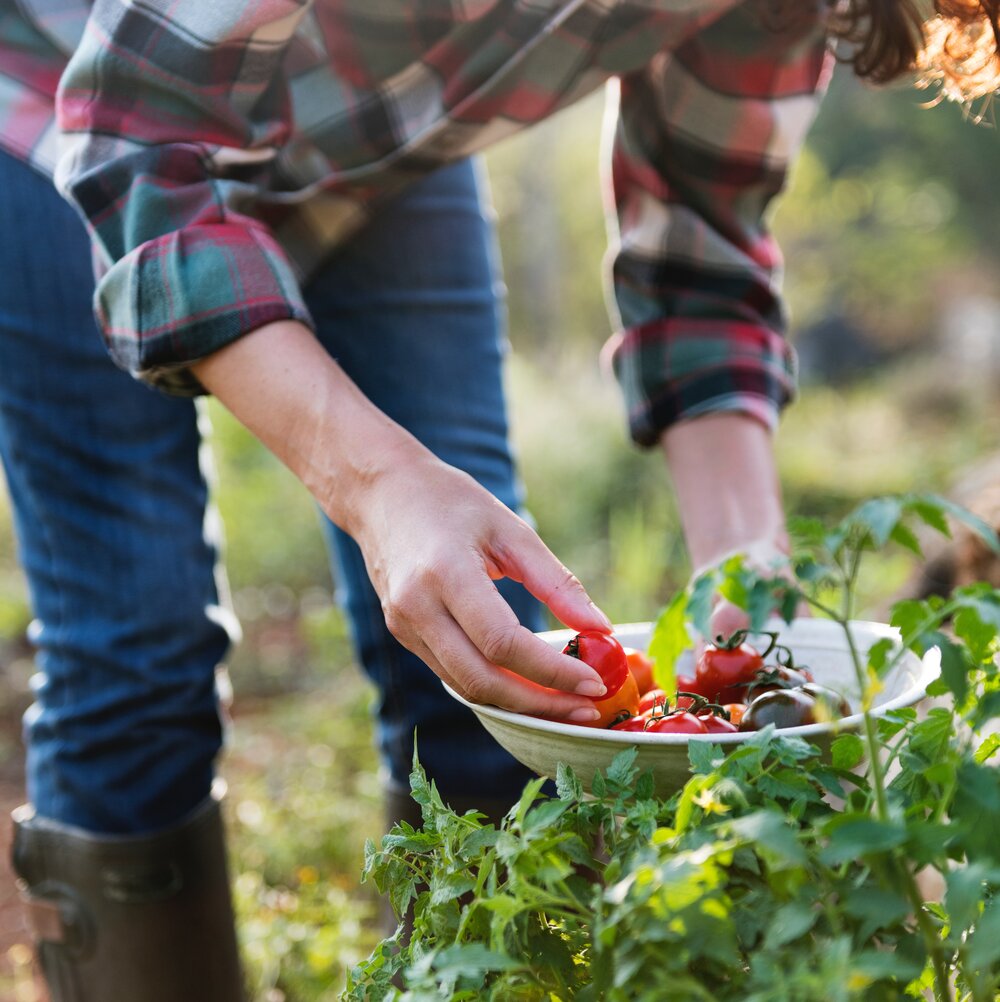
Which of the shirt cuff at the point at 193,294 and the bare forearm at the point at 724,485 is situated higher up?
the shirt cuff at the point at 193,294

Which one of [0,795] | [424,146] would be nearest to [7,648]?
[0,795]

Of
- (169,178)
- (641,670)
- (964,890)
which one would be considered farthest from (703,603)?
(169,178)

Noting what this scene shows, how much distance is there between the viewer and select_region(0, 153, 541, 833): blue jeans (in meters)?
1.50

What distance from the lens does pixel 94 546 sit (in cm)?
155

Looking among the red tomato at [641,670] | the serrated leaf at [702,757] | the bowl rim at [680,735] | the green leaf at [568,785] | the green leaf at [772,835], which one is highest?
the green leaf at [772,835]

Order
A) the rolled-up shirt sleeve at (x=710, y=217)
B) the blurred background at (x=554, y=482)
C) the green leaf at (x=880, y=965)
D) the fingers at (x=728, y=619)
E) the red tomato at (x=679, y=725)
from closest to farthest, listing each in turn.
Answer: the green leaf at (x=880, y=965) → the red tomato at (x=679, y=725) → the fingers at (x=728, y=619) → the rolled-up shirt sleeve at (x=710, y=217) → the blurred background at (x=554, y=482)

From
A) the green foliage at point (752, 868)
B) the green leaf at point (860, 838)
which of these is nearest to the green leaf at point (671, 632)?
the green foliage at point (752, 868)

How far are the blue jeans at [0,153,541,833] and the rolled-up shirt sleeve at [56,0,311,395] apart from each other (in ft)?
0.96

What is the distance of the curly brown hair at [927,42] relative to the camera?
1.44m

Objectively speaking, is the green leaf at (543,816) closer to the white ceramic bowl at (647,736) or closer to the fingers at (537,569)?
the white ceramic bowl at (647,736)

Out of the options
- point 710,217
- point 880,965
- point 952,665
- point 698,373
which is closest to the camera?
point 880,965

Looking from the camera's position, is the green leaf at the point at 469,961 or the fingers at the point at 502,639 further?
the fingers at the point at 502,639

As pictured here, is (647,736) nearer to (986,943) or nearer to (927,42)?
(986,943)

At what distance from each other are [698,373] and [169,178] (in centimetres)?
73
